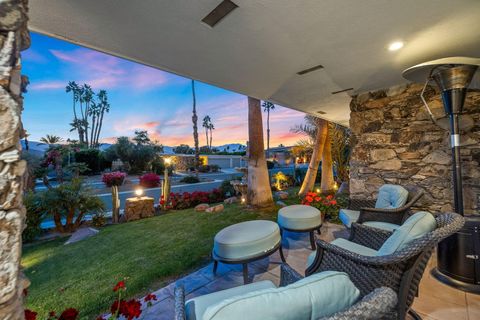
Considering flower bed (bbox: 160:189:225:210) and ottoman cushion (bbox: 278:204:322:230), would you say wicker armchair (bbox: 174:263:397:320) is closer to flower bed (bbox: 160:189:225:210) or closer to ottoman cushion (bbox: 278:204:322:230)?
ottoman cushion (bbox: 278:204:322:230)

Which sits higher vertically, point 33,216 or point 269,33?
point 269,33

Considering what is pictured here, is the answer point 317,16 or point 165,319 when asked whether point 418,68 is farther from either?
point 165,319

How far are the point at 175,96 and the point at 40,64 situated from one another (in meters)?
8.62

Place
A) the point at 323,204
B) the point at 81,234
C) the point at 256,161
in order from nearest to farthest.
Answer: the point at 323,204 < the point at 81,234 < the point at 256,161

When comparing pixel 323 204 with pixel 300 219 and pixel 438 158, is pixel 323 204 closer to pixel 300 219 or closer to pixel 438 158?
→ pixel 300 219

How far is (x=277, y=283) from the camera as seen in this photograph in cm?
210

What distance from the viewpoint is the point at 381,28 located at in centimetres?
177

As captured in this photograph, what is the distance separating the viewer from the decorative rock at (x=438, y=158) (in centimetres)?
292

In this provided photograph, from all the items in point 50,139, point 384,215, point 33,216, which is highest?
point 50,139

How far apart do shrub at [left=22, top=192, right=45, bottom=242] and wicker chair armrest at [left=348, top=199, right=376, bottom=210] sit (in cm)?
620

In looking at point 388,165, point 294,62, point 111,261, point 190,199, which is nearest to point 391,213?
point 388,165

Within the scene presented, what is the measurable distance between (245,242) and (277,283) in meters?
0.60

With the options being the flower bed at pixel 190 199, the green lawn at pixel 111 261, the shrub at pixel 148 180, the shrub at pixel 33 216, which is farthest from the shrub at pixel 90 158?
the green lawn at pixel 111 261

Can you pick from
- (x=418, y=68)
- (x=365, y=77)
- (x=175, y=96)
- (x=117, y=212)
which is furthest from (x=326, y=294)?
(x=175, y=96)
